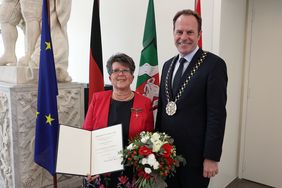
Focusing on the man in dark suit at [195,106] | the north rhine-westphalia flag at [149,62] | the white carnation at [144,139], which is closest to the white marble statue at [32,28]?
the north rhine-westphalia flag at [149,62]

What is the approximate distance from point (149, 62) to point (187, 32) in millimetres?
956

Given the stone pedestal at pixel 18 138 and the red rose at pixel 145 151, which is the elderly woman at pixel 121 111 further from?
the stone pedestal at pixel 18 138

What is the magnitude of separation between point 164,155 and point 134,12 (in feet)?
7.54

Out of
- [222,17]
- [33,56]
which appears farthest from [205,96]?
[33,56]

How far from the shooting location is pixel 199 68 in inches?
57.7

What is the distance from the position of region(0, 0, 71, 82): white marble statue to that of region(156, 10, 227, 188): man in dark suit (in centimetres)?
128

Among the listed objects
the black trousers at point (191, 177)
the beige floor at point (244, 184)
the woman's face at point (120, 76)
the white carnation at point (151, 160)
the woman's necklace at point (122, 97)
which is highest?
the woman's face at point (120, 76)

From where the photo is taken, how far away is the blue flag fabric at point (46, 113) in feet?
6.36

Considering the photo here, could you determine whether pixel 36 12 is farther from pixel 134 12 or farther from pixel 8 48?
pixel 134 12

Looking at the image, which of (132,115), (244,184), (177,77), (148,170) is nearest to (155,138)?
(148,170)

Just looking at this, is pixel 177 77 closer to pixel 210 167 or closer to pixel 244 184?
pixel 210 167

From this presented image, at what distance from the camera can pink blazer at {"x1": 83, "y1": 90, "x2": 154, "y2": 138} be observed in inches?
62.3

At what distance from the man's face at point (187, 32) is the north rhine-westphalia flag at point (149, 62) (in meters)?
0.91

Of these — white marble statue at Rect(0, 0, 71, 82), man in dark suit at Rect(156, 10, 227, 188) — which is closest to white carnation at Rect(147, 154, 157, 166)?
man in dark suit at Rect(156, 10, 227, 188)
